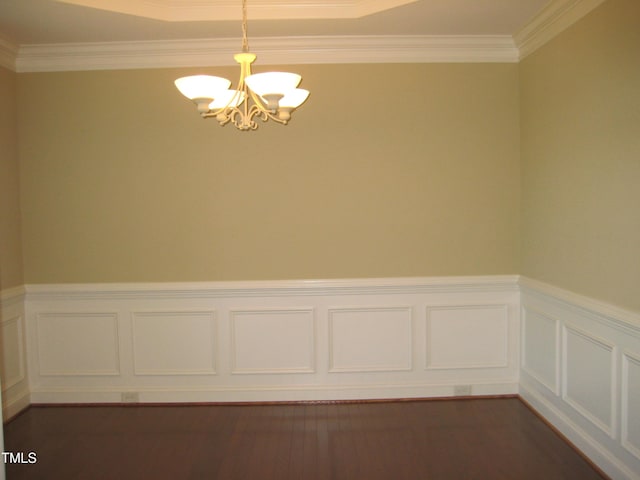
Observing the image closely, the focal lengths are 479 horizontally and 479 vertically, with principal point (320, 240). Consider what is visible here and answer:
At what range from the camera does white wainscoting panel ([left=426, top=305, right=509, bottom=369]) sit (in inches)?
156

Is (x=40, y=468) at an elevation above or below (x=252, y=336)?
below

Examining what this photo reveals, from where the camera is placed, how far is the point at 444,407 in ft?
12.5

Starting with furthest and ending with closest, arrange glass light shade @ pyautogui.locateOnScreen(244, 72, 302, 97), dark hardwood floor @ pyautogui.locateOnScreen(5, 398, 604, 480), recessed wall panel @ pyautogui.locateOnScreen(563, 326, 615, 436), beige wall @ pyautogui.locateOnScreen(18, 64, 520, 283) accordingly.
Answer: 1. beige wall @ pyautogui.locateOnScreen(18, 64, 520, 283)
2. dark hardwood floor @ pyautogui.locateOnScreen(5, 398, 604, 480)
3. recessed wall panel @ pyautogui.locateOnScreen(563, 326, 615, 436)
4. glass light shade @ pyautogui.locateOnScreen(244, 72, 302, 97)

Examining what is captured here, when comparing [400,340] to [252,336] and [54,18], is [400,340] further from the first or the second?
[54,18]

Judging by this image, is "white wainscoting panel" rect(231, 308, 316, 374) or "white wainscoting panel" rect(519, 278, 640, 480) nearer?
"white wainscoting panel" rect(519, 278, 640, 480)

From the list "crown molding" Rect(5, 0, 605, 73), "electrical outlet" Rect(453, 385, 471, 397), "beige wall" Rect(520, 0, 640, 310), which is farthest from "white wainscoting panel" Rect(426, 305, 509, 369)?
"crown molding" Rect(5, 0, 605, 73)

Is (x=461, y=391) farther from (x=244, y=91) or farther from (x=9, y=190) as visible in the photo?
(x=9, y=190)

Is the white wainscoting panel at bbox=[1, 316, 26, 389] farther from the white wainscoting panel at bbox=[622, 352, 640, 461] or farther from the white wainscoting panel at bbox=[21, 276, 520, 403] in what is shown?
the white wainscoting panel at bbox=[622, 352, 640, 461]

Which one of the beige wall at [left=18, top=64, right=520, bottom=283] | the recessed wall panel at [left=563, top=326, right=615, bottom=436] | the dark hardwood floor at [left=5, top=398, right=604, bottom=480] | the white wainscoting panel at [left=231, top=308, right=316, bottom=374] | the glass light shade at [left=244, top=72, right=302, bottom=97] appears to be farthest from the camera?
the white wainscoting panel at [left=231, top=308, right=316, bottom=374]

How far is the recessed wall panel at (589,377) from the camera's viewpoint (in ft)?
9.28

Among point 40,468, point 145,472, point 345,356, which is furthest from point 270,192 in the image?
point 40,468

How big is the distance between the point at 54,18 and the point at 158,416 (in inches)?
117

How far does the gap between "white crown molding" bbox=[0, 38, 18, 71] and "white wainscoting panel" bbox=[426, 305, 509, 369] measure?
3904 millimetres

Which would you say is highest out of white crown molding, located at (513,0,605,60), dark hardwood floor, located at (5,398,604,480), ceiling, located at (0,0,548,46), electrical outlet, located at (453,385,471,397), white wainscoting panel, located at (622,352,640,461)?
ceiling, located at (0,0,548,46)
